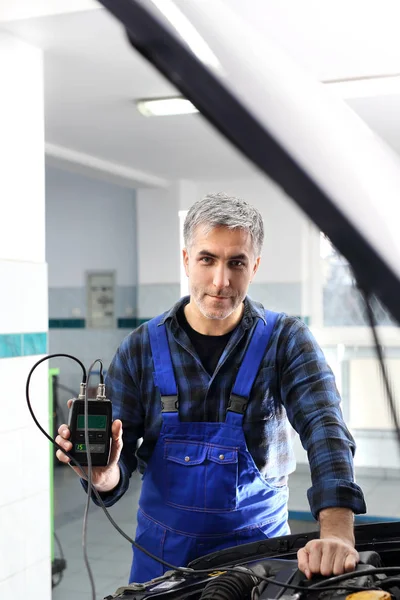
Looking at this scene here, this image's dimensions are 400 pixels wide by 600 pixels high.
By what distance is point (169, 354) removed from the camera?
203 cm

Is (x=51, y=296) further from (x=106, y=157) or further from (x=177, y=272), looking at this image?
(x=106, y=157)

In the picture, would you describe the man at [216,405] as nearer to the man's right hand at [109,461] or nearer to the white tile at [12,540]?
the man's right hand at [109,461]

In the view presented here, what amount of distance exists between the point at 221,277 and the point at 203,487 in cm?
54

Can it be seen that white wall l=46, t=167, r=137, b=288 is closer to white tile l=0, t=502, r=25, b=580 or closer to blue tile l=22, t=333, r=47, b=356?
blue tile l=22, t=333, r=47, b=356

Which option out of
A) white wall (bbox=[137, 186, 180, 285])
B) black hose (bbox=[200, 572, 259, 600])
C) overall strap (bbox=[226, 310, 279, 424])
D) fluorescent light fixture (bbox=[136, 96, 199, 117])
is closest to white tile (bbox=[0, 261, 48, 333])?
fluorescent light fixture (bbox=[136, 96, 199, 117])

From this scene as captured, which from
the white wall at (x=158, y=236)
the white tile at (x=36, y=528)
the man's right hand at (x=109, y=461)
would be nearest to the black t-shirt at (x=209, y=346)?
the man's right hand at (x=109, y=461)

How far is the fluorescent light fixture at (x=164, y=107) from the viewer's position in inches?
203

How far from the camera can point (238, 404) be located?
1958mm

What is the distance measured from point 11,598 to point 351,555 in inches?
114

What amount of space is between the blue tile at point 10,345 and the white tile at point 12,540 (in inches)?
28.8

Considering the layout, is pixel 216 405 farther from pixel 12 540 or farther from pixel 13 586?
pixel 13 586

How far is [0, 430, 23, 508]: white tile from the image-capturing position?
3646 mm

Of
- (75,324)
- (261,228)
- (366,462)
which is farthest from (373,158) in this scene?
(75,324)

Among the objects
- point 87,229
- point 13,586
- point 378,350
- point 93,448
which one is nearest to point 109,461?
point 93,448
